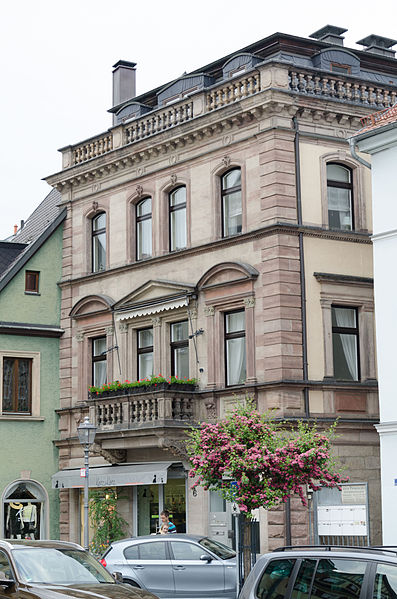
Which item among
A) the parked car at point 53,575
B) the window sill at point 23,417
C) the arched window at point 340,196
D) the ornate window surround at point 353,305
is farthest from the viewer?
the window sill at point 23,417

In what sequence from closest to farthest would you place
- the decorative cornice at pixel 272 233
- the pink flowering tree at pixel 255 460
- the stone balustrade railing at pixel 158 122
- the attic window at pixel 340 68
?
the pink flowering tree at pixel 255 460
the decorative cornice at pixel 272 233
the stone balustrade railing at pixel 158 122
the attic window at pixel 340 68

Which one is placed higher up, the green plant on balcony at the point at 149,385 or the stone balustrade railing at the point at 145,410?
the green plant on balcony at the point at 149,385

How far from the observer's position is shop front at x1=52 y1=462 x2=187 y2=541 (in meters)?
29.5

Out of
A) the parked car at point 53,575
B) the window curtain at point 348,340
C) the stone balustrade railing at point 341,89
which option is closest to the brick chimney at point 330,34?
the stone balustrade railing at point 341,89

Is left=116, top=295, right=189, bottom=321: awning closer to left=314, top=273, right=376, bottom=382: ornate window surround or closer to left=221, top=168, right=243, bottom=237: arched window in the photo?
left=221, top=168, right=243, bottom=237: arched window

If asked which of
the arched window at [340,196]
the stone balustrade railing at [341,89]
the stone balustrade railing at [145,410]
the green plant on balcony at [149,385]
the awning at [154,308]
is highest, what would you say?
the stone balustrade railing at [341,89]

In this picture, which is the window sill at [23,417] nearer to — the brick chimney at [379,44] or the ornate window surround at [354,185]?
the ornate window surround at [354,185]

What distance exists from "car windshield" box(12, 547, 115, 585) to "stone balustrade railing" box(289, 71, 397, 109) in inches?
636

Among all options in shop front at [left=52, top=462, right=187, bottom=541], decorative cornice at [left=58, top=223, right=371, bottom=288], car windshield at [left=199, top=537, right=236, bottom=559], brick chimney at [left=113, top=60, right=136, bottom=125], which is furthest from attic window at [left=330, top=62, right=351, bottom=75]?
car windshield at [left=199, top=537, right=236, bottom=559]

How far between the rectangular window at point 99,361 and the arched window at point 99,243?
2.31 meters

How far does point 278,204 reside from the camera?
27.7 meters

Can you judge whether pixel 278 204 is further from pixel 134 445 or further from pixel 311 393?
pixel 134 445

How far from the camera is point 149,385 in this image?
2908cm

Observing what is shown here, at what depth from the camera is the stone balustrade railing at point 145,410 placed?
28562 millimetres
